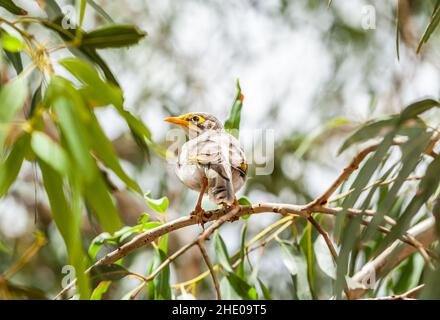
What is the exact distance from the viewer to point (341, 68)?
681cm

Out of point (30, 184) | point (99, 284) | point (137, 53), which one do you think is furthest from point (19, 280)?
point (99, 284)

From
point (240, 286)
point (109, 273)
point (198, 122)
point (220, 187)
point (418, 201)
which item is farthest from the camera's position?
point (198, 122)

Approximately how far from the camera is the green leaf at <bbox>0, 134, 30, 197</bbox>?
1692 millimetres

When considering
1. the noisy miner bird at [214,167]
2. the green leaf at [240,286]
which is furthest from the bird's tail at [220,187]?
the green leaf at [240,286]

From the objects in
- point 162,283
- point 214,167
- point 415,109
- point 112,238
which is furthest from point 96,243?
point 415,109

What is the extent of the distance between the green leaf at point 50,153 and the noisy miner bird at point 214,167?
1076 millimetres

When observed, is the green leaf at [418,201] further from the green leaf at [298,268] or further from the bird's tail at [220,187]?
the green leaf at [298,268]

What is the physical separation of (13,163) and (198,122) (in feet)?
6.88

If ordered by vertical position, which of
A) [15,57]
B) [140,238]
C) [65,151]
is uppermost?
[15,57]

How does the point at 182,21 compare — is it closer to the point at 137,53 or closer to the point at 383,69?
the point at 137,53

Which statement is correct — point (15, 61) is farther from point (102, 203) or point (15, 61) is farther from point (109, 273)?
point (102, 203)

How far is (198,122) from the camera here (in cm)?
378
